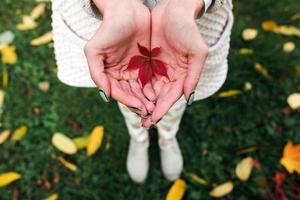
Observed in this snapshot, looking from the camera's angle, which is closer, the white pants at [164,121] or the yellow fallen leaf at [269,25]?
the white pants at [164,121]

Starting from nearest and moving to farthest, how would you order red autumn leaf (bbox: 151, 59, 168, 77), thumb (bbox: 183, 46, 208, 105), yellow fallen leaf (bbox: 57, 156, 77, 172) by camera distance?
thumb (bbox: 183, 46, 208, 105)
red autumn leaf (bbox: 151, 59, 168, 77)
yellow fallen leaf (bbox: 57, 156, 77, 172)

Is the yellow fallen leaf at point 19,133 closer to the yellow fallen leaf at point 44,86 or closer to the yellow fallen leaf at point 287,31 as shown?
the yellow fallen leaf at point 44,86

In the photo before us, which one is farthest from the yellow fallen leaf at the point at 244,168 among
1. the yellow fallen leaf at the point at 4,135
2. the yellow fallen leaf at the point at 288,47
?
the yellow fallen leaf at the point at 4,135

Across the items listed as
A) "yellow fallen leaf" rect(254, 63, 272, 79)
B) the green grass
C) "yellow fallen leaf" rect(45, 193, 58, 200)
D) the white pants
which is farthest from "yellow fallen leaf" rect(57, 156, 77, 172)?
"yellow fallen leaf" rect(254, 63, 272, 79)

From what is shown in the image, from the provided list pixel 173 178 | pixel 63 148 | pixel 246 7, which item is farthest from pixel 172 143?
pixel 246 7

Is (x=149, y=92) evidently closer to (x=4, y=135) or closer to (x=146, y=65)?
(x=146, y=65)

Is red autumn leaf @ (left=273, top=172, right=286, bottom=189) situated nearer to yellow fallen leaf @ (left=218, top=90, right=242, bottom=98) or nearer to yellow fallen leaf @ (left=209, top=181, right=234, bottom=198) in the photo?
yellow fallen leaf @ (left=209, top=181, right=234, bottom=198)
